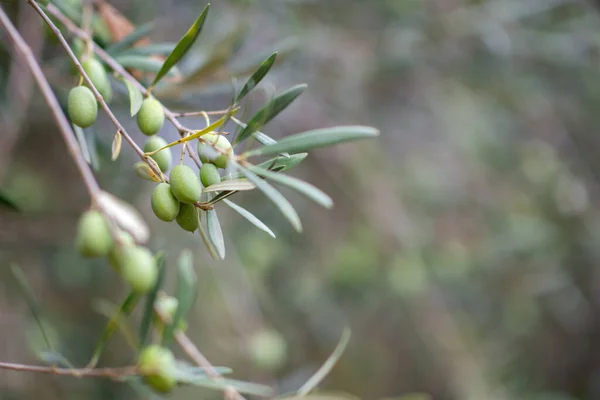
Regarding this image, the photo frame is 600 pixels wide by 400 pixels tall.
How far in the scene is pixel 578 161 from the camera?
213cm

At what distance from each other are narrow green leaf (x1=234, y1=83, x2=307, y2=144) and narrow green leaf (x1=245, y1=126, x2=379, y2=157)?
0.03 m

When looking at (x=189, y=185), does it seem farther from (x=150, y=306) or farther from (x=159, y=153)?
(x=150, y=306)

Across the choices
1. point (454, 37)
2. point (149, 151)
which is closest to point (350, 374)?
point (454, 37)

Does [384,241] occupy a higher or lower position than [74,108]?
lower

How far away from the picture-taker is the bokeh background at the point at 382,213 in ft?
4.69

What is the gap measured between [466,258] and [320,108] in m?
0.71

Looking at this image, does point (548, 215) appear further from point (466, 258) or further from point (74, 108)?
point (74, 108)

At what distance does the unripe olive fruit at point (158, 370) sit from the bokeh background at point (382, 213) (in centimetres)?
68

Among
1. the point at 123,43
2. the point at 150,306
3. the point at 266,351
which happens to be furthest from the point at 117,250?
the point at 266,351

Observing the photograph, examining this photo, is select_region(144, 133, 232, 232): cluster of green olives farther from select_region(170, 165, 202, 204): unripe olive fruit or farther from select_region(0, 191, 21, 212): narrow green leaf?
select_region(0, 191, 21, 212): narrow green leaf

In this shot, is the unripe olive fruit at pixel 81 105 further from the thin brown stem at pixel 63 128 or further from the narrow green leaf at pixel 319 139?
the narrow green leaf at pixel 319 139

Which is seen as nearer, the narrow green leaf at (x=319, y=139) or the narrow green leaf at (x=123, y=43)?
the narrow green leaf at (x=319, y=139)

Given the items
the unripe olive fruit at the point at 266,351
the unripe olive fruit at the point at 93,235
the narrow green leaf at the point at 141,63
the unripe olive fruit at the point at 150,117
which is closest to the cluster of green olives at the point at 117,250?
the unripe olive fruit at the point at 93,235

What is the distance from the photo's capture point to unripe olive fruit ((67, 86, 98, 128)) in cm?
41
